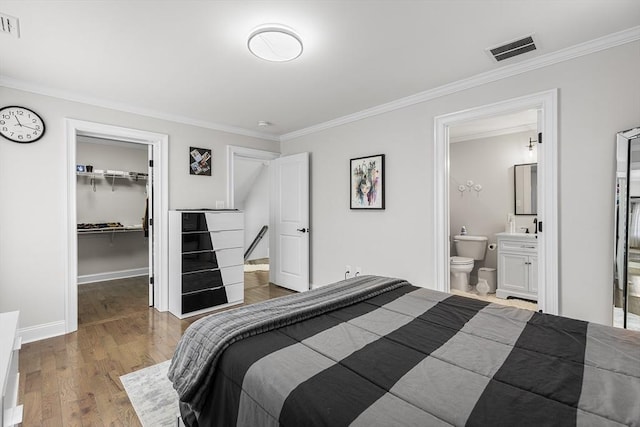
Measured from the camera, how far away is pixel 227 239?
3781 mm

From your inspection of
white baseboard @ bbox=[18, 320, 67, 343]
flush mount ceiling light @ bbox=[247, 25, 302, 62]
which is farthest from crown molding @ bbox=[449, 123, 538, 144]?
white baseboard @ bbox=[18, 320, 67, 343]

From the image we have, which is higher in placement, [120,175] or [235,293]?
[120,175]

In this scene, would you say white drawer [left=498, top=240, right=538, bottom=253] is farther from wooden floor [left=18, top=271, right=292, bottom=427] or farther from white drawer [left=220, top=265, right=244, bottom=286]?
white drawer [left=220, top=265, right=244, bottom=286]

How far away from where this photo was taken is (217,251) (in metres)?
3.69

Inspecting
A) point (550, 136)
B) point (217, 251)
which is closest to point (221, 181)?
point (217, 251)

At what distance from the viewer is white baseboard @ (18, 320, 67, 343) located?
110 inches

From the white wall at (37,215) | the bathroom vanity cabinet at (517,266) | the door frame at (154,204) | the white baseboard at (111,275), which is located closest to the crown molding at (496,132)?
the bathroom vanity cabinet at (517,266)

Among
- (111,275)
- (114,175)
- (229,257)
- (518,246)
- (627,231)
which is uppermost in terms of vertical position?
(114,175)

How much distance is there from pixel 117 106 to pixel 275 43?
2.28m

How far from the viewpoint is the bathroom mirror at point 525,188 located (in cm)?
425

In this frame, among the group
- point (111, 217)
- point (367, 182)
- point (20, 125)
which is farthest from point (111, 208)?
point (367, 182)

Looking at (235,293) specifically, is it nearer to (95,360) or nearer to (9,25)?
A: (95,360)

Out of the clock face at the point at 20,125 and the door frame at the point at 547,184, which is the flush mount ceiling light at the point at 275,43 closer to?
the door frame at the point at 547,184

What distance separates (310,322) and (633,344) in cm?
133
